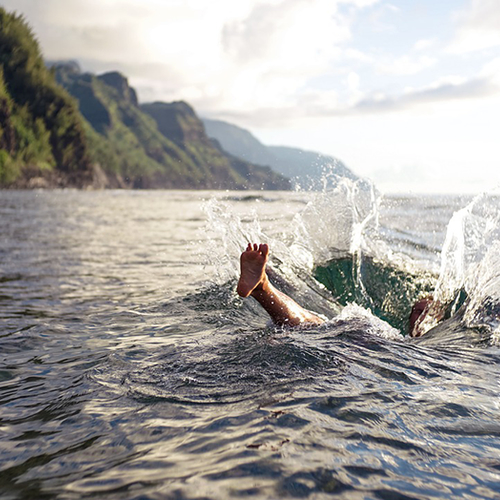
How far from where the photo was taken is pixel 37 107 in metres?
90.2

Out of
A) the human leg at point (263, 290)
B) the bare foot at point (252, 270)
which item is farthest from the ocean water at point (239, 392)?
the bare foot at point (252, 270)

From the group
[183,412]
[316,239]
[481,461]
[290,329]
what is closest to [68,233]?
[316,239]

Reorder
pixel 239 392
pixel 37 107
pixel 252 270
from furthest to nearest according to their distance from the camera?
pixel 37 107, pixel 252 270, pixel 239 392

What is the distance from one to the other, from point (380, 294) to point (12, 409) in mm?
5666

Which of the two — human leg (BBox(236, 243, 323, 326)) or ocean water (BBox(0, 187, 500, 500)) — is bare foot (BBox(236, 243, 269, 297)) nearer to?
human leg (BBox(236, 243, 323, 326))

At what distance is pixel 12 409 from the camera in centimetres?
306

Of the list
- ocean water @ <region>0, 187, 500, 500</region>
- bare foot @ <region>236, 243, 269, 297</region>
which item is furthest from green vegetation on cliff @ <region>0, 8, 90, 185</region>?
bare foot @ <region>236, 243, 269, 297</region>

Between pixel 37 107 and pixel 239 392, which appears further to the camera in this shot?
pixel 37 107

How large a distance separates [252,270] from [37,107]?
97.7m

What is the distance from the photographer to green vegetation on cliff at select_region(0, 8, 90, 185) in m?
83.7

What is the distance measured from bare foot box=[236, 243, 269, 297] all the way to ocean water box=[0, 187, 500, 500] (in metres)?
0.45

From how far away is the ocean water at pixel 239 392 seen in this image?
222 cm

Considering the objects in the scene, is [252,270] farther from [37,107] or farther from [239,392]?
[37,107]

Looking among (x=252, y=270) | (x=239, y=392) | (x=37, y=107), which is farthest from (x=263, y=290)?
(x=37, y=107)
